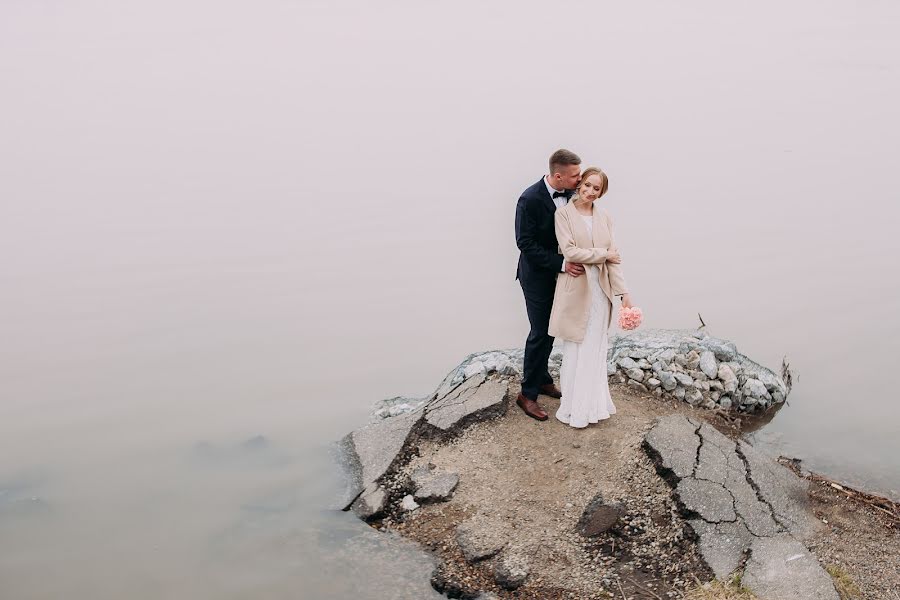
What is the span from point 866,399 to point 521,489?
4237 mm

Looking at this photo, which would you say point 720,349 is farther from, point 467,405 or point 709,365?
point 467,405

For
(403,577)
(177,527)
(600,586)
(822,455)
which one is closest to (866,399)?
(822,455)

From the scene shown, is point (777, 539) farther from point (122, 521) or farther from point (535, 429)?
point (122, 521)

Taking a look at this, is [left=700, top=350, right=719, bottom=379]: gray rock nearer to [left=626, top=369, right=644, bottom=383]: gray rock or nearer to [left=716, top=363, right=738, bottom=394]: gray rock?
[left=716, top=363, right=738, bottom=394]: gray rock

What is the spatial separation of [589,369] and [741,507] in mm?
1370

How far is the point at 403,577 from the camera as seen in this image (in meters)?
5.27

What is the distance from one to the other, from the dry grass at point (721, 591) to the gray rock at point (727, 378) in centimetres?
269

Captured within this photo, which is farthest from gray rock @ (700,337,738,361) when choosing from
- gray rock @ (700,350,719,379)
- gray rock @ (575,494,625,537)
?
gray rock @ (575,494,625,537)

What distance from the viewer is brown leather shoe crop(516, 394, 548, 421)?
20.5 ft

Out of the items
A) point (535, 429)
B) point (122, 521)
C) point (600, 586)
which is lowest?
point (122, 521)

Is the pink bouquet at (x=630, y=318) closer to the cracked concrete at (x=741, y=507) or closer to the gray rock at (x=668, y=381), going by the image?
the cracked concrete at (x=741, y=507)

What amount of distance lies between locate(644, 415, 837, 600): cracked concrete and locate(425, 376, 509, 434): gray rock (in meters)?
1.21

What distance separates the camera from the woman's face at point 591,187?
563cm

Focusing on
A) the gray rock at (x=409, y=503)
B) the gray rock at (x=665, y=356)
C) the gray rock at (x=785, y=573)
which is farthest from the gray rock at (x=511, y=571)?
the gray rock at (x=665, y=356)
